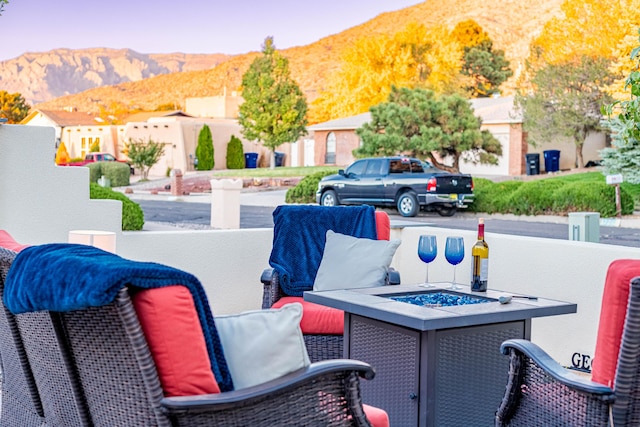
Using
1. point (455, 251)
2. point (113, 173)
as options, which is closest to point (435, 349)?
point (455, 251)

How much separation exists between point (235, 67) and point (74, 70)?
22.3 metres

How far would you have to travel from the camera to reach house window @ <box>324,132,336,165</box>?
37.2 metres

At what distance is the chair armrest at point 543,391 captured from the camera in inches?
108

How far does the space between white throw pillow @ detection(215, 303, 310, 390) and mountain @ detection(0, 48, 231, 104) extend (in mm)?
117813

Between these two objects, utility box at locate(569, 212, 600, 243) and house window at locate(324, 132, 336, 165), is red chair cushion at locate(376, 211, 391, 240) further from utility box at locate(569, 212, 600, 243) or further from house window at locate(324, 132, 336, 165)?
house window at locate(324, 132, 336, 165)

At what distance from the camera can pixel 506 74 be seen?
2371 inches

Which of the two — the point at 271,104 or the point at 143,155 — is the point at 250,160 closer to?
the point at 271,104

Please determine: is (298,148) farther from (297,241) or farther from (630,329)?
(630,329)

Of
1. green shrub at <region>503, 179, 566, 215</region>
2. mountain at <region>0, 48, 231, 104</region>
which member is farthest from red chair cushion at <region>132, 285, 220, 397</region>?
mountain at <region>0, 48, 231, 104</region>

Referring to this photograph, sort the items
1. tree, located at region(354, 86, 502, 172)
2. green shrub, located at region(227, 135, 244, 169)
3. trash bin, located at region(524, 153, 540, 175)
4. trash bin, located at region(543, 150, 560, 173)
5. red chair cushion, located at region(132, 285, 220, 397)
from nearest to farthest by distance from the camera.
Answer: red chair cushion, located at region(132, 285, 220, 397), tree, located at region(354, 86, 502, 172), trash bin, located at region(524, 153, 540, 175), trash bin, located at region(543, 150, 560, 173), green shrub, located at region(227, 135, 244, 169)

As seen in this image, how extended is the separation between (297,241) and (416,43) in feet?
163

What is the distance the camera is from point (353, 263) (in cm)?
591

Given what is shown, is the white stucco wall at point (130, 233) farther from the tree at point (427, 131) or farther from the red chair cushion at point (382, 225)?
the tree at point (427, 131)

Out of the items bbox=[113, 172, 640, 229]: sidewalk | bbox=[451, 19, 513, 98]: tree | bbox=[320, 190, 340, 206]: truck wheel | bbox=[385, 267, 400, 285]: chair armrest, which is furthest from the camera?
bbox=[451, 19, 513, 98]: tree
